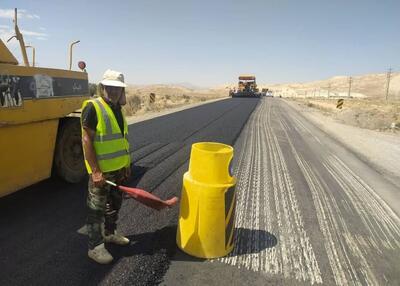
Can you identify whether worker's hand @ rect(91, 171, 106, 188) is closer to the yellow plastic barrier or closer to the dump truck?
the yellow plastic barrier

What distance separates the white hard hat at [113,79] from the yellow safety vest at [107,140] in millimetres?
181

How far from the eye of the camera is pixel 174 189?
18.6ft

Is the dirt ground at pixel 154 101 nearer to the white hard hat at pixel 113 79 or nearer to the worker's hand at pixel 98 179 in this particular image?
the white hard hat at pixel 113 79

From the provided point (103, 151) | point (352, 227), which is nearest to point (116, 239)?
point (103, 151)

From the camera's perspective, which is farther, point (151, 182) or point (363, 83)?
point (363, 83)

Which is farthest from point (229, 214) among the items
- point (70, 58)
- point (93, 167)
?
point (70, 58)

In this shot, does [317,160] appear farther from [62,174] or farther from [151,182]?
[62,174]

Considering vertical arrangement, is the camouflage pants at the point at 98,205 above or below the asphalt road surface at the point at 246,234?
above

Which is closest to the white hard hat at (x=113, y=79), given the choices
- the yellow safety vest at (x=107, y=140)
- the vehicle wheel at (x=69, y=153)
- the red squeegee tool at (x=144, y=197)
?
the yellow safety vest at (x=107, y=140)

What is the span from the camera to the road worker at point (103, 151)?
127 inches

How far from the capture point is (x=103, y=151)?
131 inches

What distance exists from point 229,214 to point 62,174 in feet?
9.96

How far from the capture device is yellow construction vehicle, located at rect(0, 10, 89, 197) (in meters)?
4.05

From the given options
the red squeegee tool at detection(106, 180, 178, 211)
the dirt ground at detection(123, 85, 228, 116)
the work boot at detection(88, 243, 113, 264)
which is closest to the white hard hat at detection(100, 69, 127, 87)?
the red squeegee tool at detection(106, 180, 178, 211)
